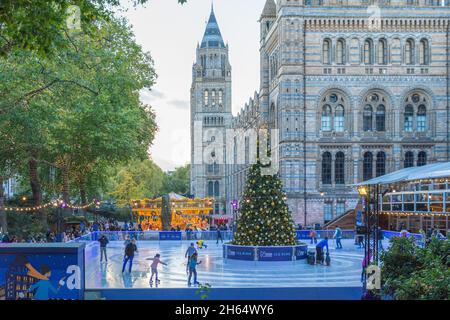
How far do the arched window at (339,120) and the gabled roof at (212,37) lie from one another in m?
64.6

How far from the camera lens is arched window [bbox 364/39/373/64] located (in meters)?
50.9

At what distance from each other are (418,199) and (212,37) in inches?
3030

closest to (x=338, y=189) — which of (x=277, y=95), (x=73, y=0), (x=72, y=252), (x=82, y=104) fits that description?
(x=277, y=95)

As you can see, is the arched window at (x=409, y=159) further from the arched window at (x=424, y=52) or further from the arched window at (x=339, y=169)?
the arched window at (x=424, y=52)

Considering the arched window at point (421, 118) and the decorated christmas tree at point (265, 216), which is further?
the arched window at point (421, 118)

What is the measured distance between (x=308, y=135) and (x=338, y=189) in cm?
493

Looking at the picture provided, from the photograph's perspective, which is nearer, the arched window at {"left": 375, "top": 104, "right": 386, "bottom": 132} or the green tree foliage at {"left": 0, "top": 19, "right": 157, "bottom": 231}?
the green tree foliage at {"left": 0, "top": 19, "right": 157, "bottom": 231}

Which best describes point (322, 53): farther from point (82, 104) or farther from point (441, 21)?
point (82, 104)

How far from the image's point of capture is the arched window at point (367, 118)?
168 ft

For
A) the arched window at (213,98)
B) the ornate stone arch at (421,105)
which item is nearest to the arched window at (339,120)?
the ornate stone arch at (421,105)

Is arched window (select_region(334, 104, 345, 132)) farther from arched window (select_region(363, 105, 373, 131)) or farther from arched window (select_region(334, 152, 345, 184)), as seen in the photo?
arched window (select_region(334, 152, 345, 184))

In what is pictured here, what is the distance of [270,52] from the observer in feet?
192

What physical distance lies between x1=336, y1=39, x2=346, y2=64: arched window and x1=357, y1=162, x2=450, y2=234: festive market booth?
11346 millimetres

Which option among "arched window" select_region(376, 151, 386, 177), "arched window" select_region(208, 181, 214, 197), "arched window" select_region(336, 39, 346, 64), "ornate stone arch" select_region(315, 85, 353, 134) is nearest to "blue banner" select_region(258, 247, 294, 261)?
"ornate stone arch" select_region(315, 85, 353, 134)
